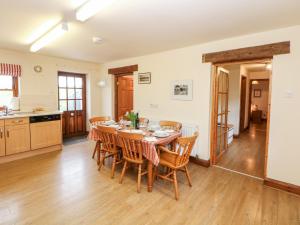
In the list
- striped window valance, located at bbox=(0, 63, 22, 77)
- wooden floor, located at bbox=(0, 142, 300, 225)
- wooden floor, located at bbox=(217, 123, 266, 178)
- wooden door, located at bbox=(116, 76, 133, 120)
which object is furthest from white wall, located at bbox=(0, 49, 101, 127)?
wooden floor, located at bbox=(217, 123, 266, 178)

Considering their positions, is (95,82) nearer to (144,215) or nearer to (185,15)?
(185,15)

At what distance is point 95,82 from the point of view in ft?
18.3

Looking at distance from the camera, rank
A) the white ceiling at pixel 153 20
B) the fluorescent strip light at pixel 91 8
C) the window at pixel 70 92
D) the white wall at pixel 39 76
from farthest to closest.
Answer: the window at pixel 70 92 → the white wall at pixel 39 76 → the white ceiling at pixel 153 20 → the fluorescent strip light at pixel 91 8

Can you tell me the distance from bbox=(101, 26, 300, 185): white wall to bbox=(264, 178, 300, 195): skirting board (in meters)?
0.06

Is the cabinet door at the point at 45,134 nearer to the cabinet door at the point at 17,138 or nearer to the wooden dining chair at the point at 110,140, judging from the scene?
the cabinet door at the point at 17,138

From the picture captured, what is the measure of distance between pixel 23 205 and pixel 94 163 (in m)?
1.39

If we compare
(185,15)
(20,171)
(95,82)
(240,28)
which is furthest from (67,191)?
(95,82)

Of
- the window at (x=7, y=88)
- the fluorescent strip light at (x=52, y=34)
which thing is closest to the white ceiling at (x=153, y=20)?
the fluorescent strip light at (x=52, y=34)

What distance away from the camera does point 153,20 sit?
2.34 metres

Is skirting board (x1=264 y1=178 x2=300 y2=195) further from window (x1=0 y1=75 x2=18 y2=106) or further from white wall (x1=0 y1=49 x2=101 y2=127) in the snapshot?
window (x1=0 y1=75 x2=18 y2=106)

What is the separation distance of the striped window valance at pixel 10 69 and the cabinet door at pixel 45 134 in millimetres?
1246

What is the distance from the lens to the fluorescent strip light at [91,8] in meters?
1.77

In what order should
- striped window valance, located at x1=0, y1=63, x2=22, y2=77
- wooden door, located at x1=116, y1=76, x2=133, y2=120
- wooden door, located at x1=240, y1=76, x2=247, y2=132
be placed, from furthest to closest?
wooden door, located at x1=240, y1=76, x2=247, y2=132 → wooden door, located at x1=116, y1=76, x2=133, y2=120 → striped window valance, located at x1=0, y1=63, x2=22, y2=77

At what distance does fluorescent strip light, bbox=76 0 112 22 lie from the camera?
1.77 metres
